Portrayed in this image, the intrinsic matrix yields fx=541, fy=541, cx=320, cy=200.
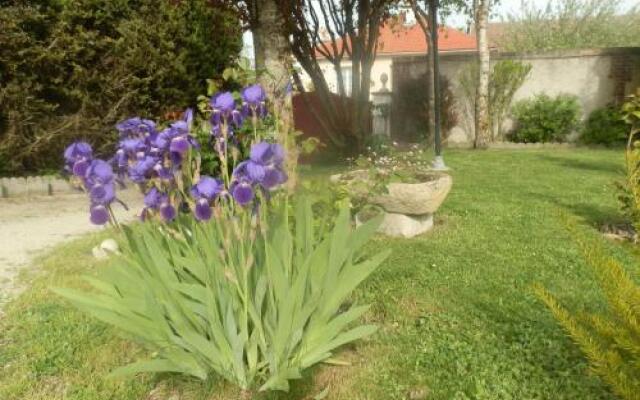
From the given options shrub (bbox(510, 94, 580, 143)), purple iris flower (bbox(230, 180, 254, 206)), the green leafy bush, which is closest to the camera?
purple iris flower (bbox(230, 180, 254, 206))

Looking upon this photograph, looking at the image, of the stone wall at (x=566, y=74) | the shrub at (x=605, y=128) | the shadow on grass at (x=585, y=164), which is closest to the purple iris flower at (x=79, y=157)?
the shadow on grass at (x=585, y=164)

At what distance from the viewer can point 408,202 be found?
4824mm

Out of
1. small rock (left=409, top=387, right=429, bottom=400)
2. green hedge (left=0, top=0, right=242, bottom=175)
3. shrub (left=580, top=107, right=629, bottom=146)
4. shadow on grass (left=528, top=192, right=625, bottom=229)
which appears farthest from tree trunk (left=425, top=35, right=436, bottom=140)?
small rock (left=409, top=387, right=429, bottom=400)

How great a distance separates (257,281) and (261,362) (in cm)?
34

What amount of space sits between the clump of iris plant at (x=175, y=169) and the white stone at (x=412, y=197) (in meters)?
2.55

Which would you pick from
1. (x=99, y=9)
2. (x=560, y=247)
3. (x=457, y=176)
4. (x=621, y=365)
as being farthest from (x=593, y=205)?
(x=99, y=9)

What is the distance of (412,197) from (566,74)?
12.8 m

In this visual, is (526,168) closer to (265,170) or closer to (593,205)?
(593,205)

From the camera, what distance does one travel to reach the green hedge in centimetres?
751

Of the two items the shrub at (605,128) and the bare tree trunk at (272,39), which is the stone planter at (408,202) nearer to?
the bare tree trunk at (272,39)

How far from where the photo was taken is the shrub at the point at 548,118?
579 inches

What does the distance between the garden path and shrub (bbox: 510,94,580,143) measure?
11.2 m

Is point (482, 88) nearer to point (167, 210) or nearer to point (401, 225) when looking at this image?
point (401, 225)

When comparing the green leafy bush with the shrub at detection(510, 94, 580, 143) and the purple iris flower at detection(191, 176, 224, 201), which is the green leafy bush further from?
the shrub at detection(510, 94, 580, 143)
